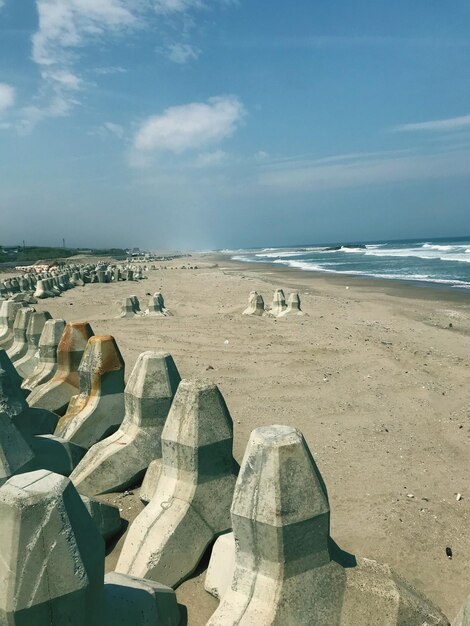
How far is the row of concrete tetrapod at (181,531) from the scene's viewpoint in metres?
2.19

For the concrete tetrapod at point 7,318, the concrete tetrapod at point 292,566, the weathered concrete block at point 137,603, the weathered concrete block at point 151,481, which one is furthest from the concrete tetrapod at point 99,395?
the concrete tetrapod at point 7,318

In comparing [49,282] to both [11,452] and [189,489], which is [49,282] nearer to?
[11,452]

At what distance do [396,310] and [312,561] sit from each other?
16550mm

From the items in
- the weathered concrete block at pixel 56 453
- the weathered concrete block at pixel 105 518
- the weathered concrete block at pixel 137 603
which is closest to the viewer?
the weathered concrete block at pixel 137 603

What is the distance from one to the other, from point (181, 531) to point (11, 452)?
1.29 metres

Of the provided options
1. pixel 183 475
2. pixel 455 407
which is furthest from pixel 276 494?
pixel 455 407

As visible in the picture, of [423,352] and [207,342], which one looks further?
[207,342]

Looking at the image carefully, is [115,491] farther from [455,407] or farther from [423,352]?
[423,352]

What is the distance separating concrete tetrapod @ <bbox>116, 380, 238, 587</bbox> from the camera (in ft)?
11.8

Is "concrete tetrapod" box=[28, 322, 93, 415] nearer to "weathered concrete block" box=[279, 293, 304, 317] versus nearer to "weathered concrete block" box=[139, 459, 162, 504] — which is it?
"weathered concrete block" box=[139, 459, 162, 504]

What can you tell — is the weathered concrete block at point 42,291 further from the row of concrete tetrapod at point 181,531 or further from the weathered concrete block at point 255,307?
the row of concrete tetrapod at point 181,531

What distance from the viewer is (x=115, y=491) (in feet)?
15.3

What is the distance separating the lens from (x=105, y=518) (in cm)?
Result: 397

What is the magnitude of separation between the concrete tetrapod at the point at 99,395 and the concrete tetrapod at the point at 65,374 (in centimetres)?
77
